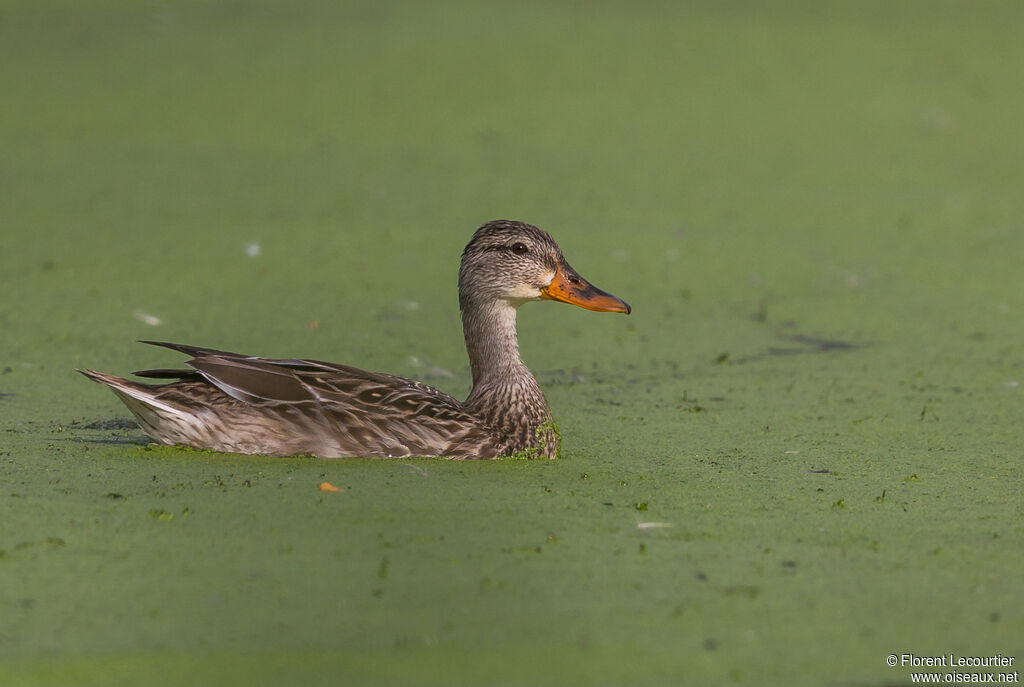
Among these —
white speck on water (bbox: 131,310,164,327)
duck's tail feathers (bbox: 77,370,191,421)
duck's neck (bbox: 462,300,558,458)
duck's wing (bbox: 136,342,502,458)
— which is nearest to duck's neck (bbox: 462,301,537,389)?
duck's neck (bbox: 462,300,558,458)

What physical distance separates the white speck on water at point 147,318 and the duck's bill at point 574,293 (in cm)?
284

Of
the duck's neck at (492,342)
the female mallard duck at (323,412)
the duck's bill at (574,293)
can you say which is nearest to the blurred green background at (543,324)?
the female mallard duck at (323,412)

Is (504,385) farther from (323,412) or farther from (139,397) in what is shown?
(139,397)

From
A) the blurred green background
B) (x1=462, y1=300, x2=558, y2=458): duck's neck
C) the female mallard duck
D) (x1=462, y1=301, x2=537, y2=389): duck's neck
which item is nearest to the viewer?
the blurred green background

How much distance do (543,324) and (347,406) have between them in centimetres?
316

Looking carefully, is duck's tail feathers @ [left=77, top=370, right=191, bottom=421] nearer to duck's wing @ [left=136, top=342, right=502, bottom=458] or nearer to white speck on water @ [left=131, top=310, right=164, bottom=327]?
duck's wing @ [left=136, top=342, right=502, bottom=458]

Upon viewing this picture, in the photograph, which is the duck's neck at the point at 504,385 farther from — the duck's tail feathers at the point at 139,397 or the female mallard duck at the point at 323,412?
the duck's tail feathers at the point at 139,397

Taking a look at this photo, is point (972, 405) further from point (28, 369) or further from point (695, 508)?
point (28, 369)

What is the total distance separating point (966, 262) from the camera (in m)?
10.1

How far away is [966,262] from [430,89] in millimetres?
5152

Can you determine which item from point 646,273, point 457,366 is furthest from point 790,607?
point 646,273

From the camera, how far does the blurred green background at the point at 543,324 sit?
411 cm

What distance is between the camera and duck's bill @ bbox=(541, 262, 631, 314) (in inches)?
251

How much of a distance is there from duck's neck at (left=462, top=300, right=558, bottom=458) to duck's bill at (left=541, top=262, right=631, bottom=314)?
0.21 m
